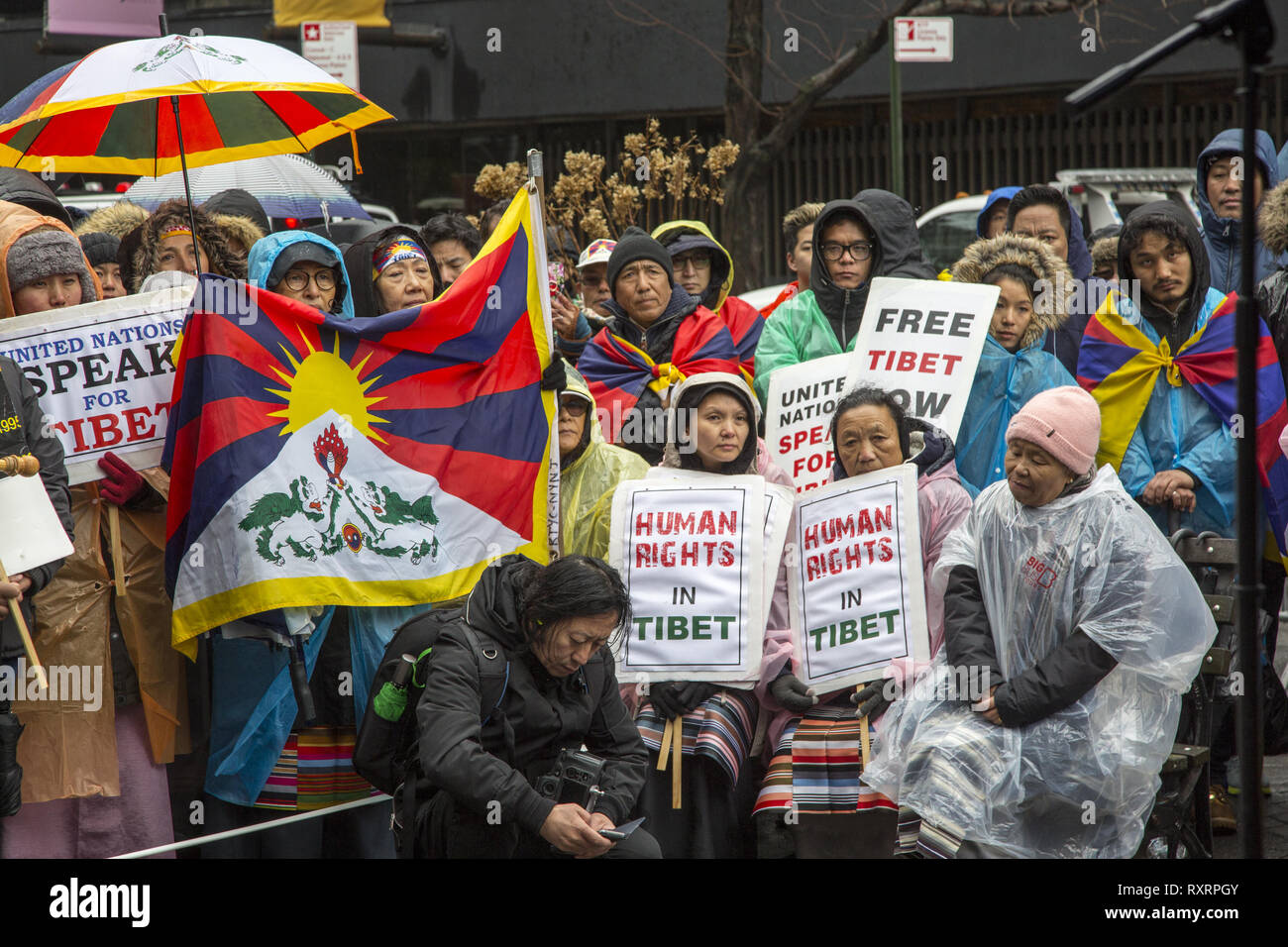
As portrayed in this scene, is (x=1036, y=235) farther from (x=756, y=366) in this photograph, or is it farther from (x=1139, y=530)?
(x=1139, y=530)

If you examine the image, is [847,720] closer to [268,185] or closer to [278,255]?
[278,255]

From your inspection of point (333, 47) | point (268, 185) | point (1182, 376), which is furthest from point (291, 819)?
point (333, 47)

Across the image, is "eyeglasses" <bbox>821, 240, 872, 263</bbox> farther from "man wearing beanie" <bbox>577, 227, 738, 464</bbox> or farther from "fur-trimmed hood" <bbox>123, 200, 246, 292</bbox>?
"fur-trimmed hood" <bbox>123, 200, 246, 292</bbox>

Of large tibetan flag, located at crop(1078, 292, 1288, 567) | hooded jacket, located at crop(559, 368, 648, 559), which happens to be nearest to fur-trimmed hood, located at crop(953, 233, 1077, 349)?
large tibetan flag, located at crop(1078, 292, 1288, 567)

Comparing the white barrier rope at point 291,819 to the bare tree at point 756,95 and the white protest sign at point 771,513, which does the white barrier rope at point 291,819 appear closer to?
the white protest sign at point 771,513

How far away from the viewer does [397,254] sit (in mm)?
5773

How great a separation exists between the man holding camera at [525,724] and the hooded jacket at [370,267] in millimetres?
1899

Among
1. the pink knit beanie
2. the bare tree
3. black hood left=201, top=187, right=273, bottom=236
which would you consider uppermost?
the bare tree

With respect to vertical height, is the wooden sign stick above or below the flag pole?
below

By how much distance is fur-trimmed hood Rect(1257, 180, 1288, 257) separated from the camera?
18.9 feet

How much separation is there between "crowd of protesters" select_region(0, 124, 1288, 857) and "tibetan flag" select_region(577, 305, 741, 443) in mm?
17

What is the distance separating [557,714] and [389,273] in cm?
221

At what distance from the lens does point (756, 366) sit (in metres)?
6.39

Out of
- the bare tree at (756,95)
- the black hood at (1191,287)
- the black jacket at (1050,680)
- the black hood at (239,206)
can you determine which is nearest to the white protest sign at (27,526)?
the black jacket at (1050,680)
